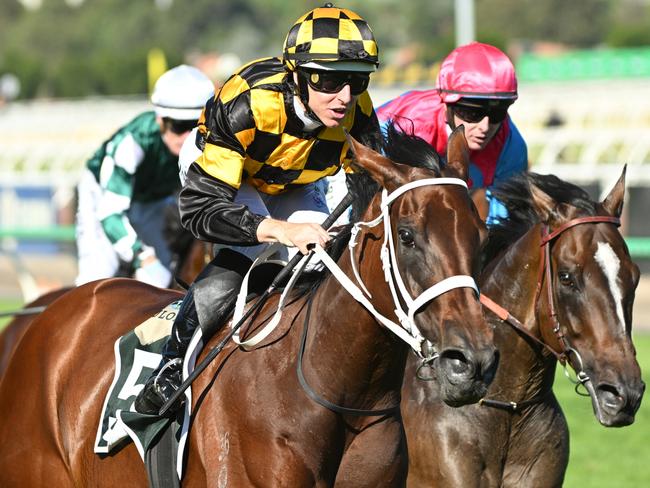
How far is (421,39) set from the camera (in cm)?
8894

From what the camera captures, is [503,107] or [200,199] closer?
[200,199]

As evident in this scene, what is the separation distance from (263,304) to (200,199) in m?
0.41

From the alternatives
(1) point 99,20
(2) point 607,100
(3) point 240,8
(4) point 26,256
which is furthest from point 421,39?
(4) point 26,256

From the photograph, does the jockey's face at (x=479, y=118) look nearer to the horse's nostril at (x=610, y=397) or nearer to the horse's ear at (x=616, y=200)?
the horse's ear at (x=616, y=200)

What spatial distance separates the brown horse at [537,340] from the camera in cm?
435

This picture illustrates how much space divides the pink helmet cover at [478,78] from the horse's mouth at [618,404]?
55.1 inches

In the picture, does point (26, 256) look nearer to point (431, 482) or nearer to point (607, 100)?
point (607, 100)

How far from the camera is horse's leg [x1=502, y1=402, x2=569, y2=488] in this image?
462cm

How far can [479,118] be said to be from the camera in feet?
16.9

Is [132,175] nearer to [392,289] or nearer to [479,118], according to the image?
[479,118]

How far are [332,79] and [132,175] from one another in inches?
136

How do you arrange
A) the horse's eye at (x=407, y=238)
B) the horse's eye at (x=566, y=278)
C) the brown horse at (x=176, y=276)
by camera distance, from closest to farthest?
the horse's eye at (x=407, y=238)
the horse's eye at (x=566, y=278)
the brown horse at (x=176, y=276)

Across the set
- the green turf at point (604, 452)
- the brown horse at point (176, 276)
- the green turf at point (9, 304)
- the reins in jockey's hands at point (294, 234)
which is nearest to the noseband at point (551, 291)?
the reins in jockey's hands at point (294, 234)

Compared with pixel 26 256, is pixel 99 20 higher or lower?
lower
